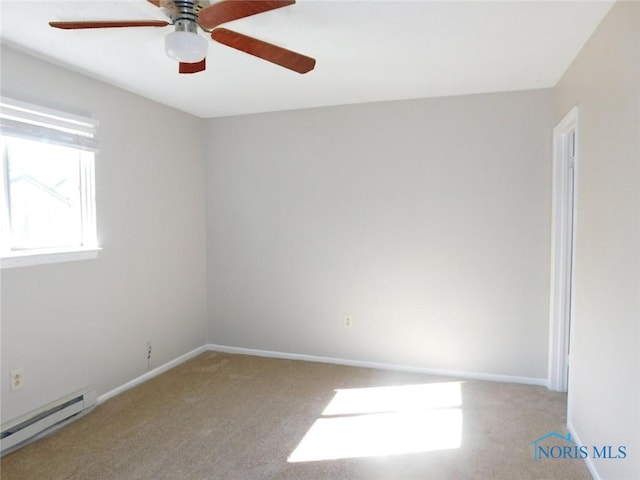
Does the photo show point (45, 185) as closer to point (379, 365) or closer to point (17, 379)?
point (17, 379)

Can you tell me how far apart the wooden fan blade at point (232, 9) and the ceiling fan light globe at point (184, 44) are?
7 cm

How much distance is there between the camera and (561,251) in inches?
115

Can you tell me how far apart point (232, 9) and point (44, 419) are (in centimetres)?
254

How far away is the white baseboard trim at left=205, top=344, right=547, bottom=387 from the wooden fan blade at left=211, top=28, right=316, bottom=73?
258 centimetres

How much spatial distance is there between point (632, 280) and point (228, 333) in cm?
334

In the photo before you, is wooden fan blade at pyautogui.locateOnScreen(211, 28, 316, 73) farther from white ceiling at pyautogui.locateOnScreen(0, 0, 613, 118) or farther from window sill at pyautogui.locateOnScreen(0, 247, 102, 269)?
window sill at pyautogui.locateOnScreen(0, 247, 102, 269)

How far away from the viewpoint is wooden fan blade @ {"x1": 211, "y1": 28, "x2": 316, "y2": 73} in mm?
1729

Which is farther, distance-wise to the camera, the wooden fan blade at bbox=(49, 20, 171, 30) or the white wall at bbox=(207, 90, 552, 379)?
the white wall at bbox=(207, 90, 552, 379)

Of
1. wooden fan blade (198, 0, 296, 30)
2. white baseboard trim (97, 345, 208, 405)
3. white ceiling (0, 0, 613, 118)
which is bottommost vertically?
white baseboard trim (97, 345, 208, 405)

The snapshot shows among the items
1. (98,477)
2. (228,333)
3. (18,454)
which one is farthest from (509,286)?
(18,454)

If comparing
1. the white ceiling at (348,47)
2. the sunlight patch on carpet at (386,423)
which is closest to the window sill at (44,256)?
the white ceiling at (348,47)

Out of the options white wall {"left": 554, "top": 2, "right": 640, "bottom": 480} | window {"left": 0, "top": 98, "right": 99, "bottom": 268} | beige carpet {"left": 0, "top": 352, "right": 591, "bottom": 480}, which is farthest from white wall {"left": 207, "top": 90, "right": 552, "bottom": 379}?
window {"left": 0, "top": 98, "right": 99, "bottom": 268}

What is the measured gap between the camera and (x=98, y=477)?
2051 millimetres

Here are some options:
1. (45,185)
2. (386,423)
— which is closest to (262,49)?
(45,185)
